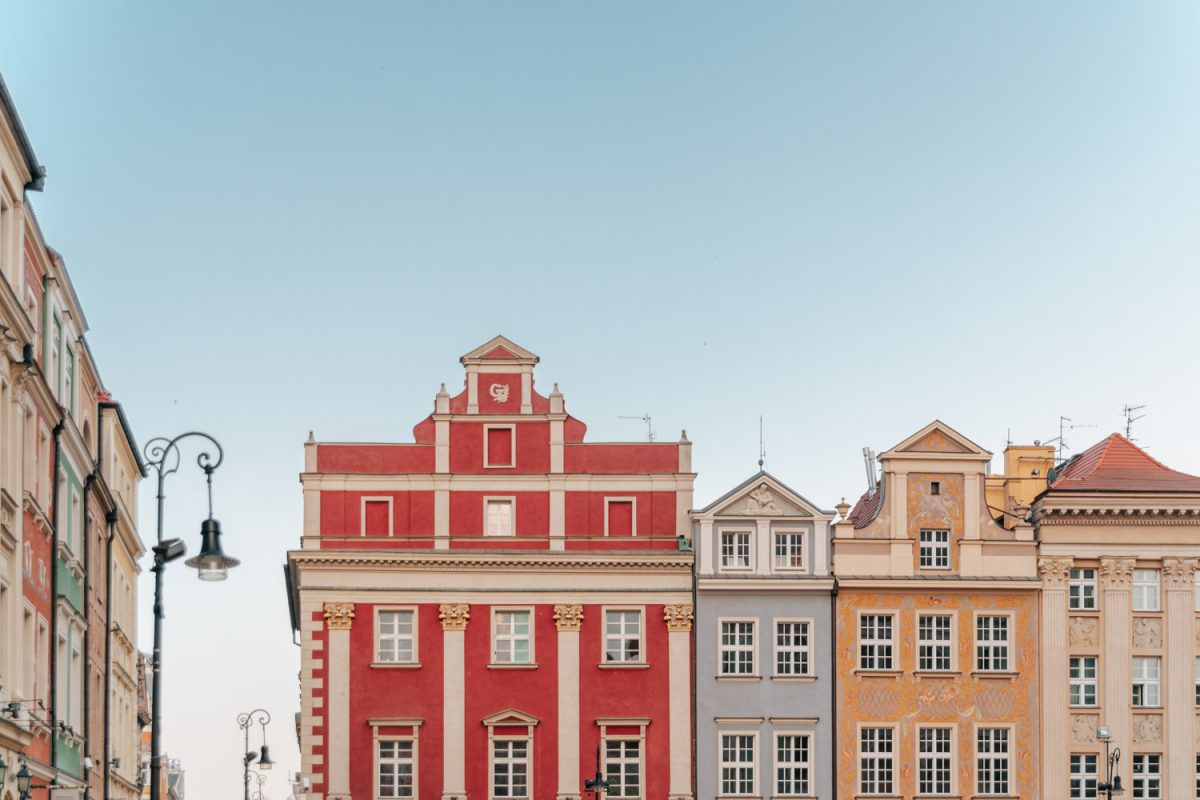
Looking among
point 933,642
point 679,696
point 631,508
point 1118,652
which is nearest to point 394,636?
point 631,508

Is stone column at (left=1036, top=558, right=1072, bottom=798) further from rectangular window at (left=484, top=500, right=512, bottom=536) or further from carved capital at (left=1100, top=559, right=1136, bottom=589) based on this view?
rectangular window at (left=484, top=500, right=512, bottom=536)

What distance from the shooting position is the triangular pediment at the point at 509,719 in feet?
192

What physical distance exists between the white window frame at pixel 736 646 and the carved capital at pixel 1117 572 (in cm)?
1073

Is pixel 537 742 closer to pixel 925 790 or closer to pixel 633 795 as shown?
pixel 633 795

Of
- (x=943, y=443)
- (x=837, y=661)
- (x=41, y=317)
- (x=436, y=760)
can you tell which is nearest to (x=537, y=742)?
(x=436, y=760)

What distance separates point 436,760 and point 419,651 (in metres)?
3.24

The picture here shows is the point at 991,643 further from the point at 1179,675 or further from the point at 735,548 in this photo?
the point at 735,548

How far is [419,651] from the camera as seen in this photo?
193ft

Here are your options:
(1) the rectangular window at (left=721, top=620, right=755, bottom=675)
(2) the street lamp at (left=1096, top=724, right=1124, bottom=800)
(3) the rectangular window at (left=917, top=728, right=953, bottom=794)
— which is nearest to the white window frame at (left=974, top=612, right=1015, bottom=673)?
(3) the rectangular window at (left=917, top=728, right=953, bottom=794)

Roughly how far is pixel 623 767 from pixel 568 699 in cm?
258

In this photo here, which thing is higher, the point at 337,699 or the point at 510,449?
the point at 510,449

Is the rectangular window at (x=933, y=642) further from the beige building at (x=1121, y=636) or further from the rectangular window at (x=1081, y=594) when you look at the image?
the rectangular window at (x=1081, y=594)

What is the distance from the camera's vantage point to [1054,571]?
196 feet

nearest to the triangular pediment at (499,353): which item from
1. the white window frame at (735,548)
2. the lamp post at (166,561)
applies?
the white window frame at (735,548)
